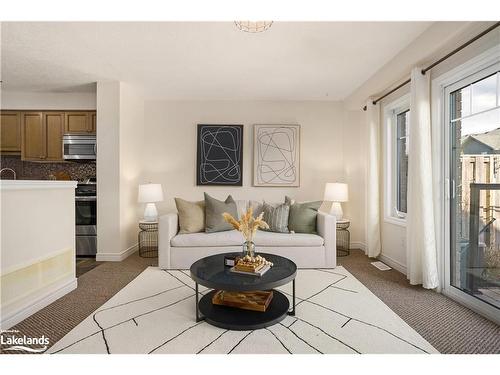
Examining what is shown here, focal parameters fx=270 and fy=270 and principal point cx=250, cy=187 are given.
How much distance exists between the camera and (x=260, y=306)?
218 cm

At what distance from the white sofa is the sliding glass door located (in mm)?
1297

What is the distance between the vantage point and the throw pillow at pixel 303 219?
3699mm

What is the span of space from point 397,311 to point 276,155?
2958 millimetres

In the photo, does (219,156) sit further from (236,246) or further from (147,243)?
(147,243)

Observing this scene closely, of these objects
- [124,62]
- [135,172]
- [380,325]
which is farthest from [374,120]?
[135,172]

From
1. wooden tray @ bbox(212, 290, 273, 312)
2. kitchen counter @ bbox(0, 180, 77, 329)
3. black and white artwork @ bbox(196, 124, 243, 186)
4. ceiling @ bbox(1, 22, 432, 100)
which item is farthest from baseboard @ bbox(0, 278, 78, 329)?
ceiling @ bbox(1, 22, 432, 100)

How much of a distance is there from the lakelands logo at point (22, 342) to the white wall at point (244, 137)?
2.83 m

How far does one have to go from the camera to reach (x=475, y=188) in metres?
2.54

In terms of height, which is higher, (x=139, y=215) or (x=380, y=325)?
(x=139, y=215)

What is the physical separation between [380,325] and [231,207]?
2.28 m

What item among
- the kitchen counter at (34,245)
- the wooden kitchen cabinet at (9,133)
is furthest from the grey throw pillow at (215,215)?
the wooden kitchen cabinet at (9,133)

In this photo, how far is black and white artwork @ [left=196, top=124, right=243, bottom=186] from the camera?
4648 millimetres
